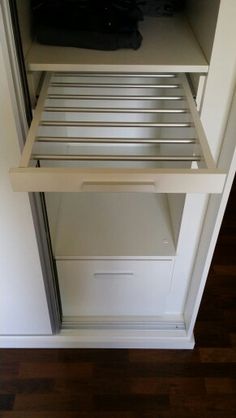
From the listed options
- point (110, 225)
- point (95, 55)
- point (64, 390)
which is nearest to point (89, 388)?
point (64, 390)

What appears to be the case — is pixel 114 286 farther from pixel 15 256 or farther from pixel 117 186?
pixel 117 186

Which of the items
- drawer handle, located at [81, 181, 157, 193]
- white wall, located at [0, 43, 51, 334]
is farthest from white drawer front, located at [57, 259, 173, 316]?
drawer handle, located at [81, 181, 157, 193]

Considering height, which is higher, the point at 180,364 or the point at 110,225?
the point at 110,225

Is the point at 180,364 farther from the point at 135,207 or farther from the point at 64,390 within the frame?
the point at 135,207

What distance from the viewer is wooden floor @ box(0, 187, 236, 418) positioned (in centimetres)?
129

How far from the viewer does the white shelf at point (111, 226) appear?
126 cm

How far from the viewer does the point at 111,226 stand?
4.43 ft

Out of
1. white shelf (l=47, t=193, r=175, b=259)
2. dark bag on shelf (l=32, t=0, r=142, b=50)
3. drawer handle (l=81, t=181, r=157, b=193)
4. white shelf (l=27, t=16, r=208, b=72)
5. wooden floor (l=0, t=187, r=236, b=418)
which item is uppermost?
dark bag on shelf (l=32, t=0, r=142, b=50)

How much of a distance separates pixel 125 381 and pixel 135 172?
0.95 m

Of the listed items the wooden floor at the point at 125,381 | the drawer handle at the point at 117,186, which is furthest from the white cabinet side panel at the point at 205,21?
the wooden floor at the point at 125,381

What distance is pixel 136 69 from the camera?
88 cm

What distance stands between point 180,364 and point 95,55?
1.10 metres

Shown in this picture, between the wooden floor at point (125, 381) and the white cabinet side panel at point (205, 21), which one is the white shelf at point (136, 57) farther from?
the wooden floor at point (125, 381)

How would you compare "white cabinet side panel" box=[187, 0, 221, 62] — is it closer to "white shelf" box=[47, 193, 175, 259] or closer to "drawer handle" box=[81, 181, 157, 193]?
"drawer handle" box=[81, 181, 157, 193]
